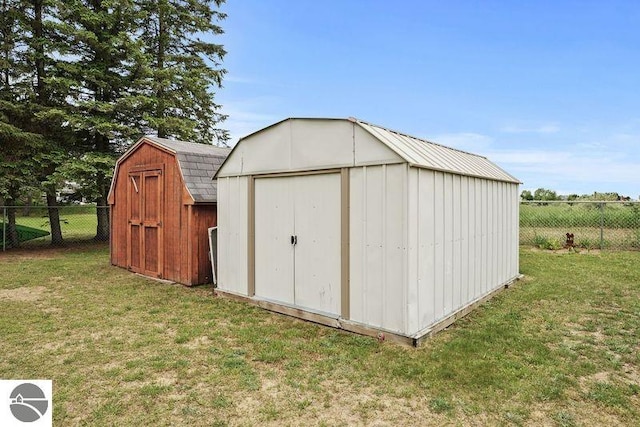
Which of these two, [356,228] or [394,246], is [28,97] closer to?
[356,228]

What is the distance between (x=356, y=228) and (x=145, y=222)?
17.8 ft

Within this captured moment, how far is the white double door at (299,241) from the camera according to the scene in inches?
181

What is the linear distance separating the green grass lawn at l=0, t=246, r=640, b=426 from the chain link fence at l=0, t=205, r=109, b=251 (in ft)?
25.9

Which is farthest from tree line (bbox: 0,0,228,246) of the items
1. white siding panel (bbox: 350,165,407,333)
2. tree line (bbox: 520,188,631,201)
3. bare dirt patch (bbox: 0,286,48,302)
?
tree line (bbox: 520,188,631,201)

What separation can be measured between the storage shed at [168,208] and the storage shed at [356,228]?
38.4 inches

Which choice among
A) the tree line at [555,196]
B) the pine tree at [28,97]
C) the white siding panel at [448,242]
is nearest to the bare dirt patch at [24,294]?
the pine tree at [28,97]

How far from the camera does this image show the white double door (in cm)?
461

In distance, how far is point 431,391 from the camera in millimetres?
2949

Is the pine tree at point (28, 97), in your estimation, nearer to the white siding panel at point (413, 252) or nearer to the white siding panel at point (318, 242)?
the white siding panel at point (318, 242)

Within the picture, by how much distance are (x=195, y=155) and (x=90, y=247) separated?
7630mm

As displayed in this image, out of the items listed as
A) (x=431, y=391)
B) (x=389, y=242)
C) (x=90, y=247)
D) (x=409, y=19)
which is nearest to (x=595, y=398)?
(x=431, y=391)

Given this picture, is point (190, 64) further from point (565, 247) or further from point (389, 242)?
point (565, 247)

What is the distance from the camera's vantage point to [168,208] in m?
7.25

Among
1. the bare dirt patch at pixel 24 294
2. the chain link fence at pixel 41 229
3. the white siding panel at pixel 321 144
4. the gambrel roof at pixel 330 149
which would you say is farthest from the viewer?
the chain link fence at pixel 41 229
